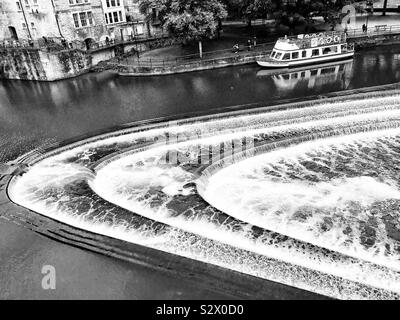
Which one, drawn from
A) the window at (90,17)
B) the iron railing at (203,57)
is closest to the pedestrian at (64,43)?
the window at (90,17)

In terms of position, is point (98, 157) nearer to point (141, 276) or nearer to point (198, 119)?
point (198, 119)

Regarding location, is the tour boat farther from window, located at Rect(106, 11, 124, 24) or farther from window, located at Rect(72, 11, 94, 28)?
window, located at Rect(72, 11, 94, 28)

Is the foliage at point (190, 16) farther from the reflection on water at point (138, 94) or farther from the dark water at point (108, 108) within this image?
the dark water at point (108, 108)

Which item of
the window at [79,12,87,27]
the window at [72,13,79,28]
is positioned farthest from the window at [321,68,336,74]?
the window at [72,13,79,28]

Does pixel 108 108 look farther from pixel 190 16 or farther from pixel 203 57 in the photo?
pixel 203 57

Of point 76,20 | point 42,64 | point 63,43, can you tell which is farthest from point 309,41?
point 42,64

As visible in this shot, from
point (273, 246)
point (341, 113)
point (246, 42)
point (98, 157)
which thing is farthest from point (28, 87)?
point (273, 246)
